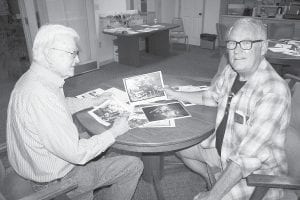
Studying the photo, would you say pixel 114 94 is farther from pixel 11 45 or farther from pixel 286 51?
pixel 11 45

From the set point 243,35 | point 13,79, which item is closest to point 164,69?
point 13,79

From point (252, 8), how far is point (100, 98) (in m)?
6.21

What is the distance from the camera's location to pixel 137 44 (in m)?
5.41

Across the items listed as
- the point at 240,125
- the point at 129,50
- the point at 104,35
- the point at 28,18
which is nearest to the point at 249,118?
the point at 240,125

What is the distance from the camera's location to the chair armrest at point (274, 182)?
3.90 ft

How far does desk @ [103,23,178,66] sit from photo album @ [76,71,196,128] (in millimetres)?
3309

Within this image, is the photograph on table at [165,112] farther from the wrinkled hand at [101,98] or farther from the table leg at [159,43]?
the table leg at [159,43]

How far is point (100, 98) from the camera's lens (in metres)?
1.84

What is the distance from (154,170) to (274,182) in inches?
45.9

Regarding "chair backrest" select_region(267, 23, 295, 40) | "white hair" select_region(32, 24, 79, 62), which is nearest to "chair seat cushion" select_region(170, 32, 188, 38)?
"chair backrest" select_region(267, 23, 295, 40)

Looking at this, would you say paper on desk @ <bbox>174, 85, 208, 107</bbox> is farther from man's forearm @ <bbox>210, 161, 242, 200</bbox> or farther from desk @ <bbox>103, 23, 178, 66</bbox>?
desk @ <bbox>103, 23, 178, 66</bbox>

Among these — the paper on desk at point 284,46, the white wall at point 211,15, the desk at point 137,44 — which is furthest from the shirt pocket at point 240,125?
the white wall at point 211,15

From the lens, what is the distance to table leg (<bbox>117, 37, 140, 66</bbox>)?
5.45 meters

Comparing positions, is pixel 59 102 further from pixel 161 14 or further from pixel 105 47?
pixel 161 14
